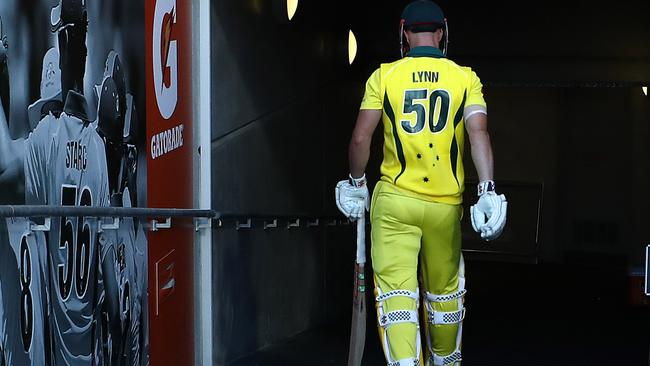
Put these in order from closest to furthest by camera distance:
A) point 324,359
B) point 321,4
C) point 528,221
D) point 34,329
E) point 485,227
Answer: point 34,329, point 485,227, point 324,359, point 321,4, point 528,221

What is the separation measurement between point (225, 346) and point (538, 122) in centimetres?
1449

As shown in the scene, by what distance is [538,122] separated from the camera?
67.6 ft

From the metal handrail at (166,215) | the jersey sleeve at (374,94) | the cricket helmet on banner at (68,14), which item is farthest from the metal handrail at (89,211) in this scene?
the jersey sleeve at (374,94)

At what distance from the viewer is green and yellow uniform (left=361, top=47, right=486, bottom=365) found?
531cm

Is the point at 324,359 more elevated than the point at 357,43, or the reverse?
the point at 357,43

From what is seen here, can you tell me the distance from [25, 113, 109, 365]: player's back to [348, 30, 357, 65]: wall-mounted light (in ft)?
20.7

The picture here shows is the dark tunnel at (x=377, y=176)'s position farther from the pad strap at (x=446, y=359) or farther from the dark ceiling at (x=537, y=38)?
the pad strap at (x=446, y=359)

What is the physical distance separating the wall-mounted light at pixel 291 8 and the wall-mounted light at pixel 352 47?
233 centimetres

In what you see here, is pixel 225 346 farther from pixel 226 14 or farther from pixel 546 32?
pixel 546 32

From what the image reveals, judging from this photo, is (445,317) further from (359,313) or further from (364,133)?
(364,133)

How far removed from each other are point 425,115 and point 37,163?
1.90m

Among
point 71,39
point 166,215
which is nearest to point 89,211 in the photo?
point 71,39

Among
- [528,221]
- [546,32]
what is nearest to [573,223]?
[528,221]

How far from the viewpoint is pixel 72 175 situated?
4.65 meters
